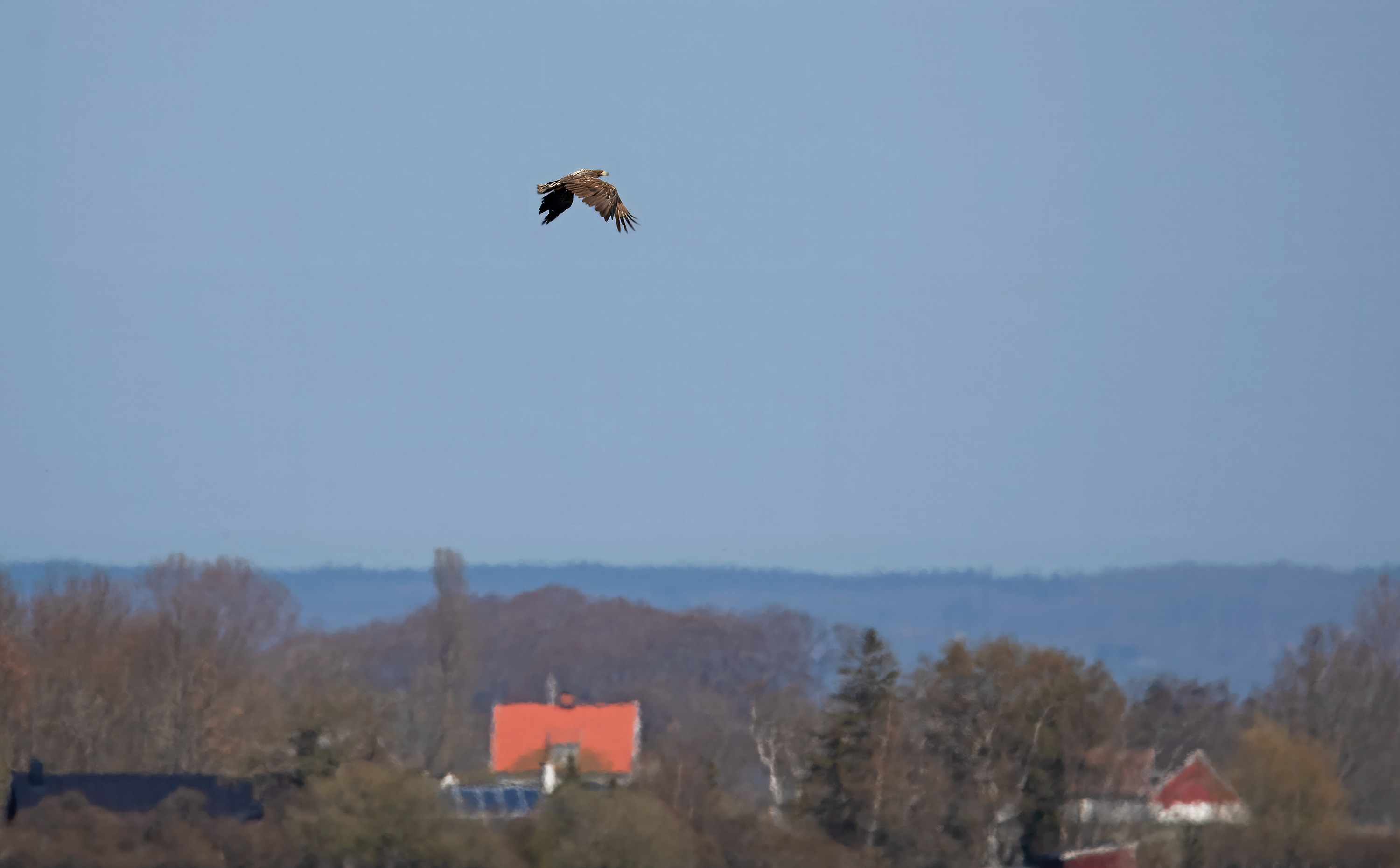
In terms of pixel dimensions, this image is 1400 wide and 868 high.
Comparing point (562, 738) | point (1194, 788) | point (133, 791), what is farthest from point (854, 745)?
point (562, 738)

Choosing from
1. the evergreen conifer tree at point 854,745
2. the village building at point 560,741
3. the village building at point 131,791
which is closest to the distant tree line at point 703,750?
the evergreen conifer tree at point 854,745

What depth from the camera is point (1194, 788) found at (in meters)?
65.8

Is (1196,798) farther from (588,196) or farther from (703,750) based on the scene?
(588,196)

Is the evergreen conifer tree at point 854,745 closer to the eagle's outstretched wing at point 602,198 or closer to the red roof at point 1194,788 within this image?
the red roof at point 1194,788

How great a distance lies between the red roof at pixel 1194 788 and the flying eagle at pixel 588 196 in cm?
3977

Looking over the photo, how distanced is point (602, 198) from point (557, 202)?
0.58m

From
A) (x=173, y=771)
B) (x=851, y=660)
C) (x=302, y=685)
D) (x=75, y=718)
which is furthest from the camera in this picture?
(x=302, y=685)

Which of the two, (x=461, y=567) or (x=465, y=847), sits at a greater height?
(x=461, y=567)

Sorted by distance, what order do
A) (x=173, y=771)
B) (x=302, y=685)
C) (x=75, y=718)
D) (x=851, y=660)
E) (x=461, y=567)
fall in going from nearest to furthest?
(x=851, y=660)
(x=173, y=771)
(x=75, y=718)
(x=302, y=685)
(x=461, y=567)

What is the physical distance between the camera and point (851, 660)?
59.1m

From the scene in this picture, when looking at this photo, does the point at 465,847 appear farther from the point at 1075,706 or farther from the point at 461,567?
the point at 461,567

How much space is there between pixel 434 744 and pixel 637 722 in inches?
295

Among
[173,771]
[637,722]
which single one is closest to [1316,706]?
[637,722]

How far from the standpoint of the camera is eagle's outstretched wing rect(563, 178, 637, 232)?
86.9 feet
